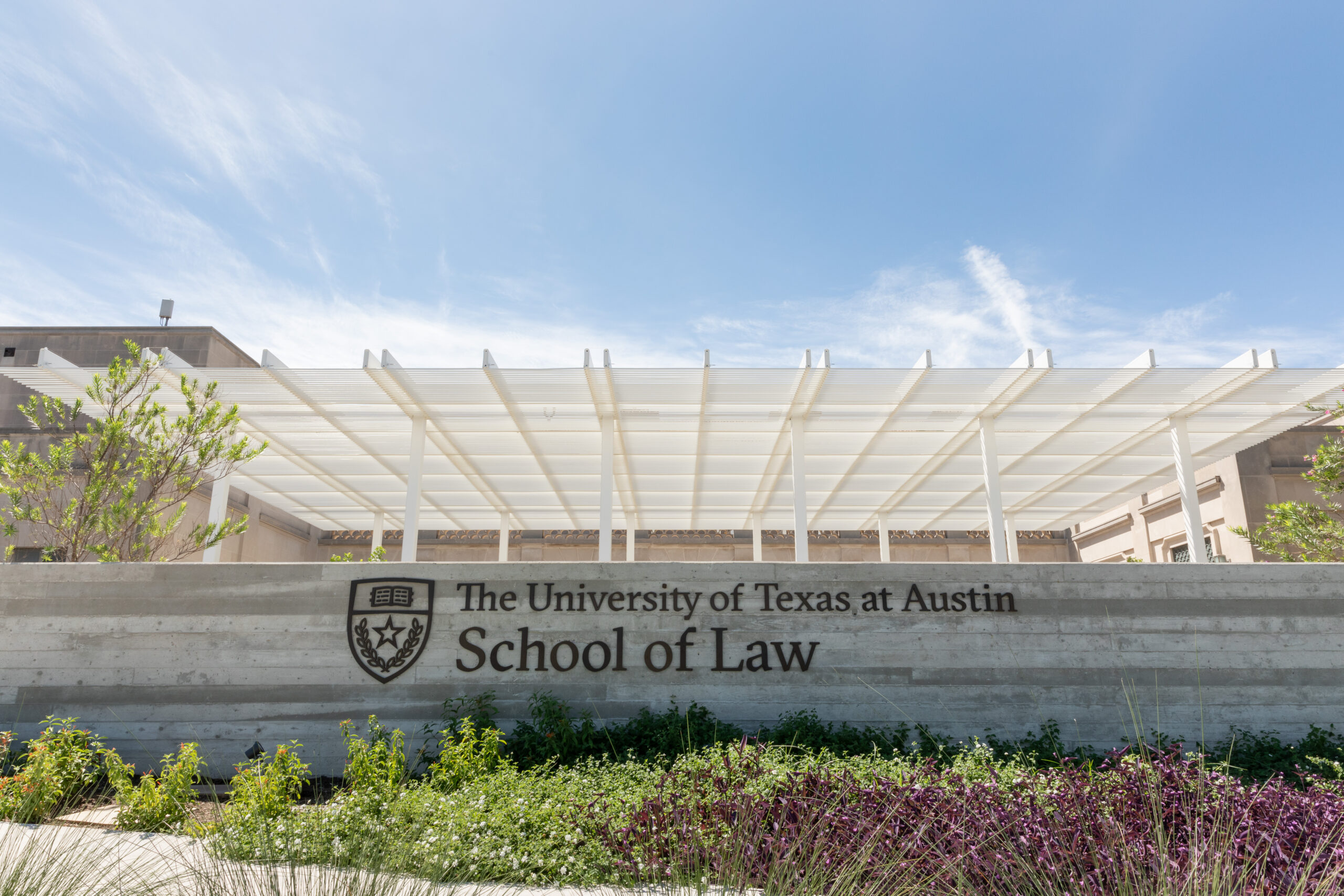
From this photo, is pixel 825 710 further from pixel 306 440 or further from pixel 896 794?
pixel 306 440

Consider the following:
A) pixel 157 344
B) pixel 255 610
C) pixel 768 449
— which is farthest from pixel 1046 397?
pixel 157 344

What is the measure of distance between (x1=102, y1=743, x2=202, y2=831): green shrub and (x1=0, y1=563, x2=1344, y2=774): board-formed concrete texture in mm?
1770

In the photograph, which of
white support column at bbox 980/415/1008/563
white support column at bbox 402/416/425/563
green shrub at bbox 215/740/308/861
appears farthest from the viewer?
white support column at bbox 980/415/1008/563

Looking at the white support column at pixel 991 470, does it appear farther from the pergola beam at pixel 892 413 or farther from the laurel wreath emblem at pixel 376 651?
the laurel wreath emblem at pixel 376 651

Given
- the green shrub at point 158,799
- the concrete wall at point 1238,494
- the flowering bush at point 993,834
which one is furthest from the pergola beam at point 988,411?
the green shrub at point 158,799

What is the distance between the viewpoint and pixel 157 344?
2133cm

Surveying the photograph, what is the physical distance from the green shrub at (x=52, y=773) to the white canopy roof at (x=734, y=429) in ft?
20.9

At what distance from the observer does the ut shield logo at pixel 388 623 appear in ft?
27.9

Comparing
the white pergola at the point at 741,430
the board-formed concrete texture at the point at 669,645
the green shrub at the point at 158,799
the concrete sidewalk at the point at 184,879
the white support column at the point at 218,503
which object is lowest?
the green shrub at the point at 158,799

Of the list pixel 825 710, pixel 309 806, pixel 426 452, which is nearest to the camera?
pixel 309 806

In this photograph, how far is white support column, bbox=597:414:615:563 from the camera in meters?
A: 14.2

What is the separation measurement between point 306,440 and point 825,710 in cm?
1262

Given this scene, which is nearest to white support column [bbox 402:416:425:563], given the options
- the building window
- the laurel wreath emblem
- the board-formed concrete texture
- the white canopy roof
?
the white canopy roof

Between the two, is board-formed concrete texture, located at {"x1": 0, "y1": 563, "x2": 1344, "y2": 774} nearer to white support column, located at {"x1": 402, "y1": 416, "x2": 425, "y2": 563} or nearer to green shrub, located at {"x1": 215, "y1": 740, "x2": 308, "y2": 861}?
green shrub, located at {"x1": 215, "y1": 740, "x2": 308, "y2": 861}
